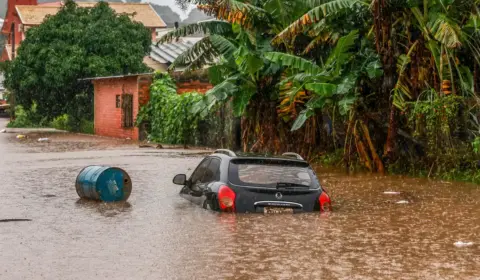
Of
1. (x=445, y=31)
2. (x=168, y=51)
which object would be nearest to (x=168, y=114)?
(x=445, y=31)

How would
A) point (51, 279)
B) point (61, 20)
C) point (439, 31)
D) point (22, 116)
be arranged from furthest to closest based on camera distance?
point (22, 116)
point (61, 20)
point (439, 31)
point (51, 279)

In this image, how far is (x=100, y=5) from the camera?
56812 mm

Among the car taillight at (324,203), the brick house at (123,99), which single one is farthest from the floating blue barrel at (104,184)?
the brick house at (123,99)

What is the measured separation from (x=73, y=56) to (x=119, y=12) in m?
29.9

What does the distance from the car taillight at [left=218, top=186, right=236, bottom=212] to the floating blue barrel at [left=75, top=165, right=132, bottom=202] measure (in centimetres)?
354

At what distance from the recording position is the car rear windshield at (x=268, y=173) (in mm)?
15594

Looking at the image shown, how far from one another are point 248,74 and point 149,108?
15.7 meters

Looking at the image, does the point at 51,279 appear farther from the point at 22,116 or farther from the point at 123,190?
the point at 22,116

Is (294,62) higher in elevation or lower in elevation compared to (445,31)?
lower

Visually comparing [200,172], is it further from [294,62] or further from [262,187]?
[294,62]

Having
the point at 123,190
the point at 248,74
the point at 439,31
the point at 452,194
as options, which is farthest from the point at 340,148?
the point at 123,190

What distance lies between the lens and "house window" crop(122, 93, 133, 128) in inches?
1850

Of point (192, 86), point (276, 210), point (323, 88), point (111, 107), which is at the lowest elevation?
point (276, 210)

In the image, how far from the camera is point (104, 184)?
18.5 meters
